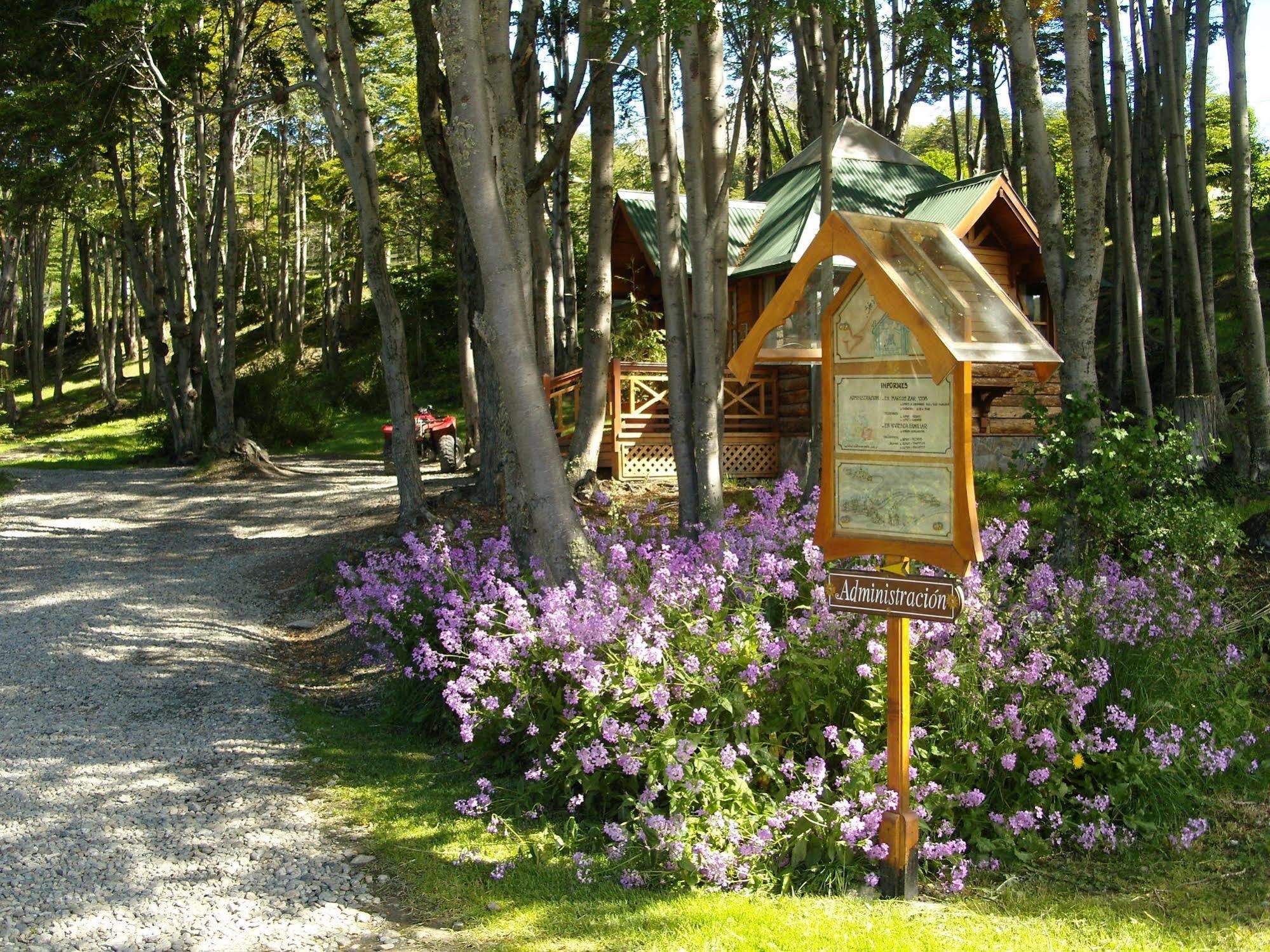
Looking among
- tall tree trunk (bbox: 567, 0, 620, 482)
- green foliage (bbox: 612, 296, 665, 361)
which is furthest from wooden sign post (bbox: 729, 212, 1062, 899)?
green foliage (bbox: 612, 296, 665, 361)

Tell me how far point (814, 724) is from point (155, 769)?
3803mm

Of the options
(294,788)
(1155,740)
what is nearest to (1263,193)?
(1155,740)

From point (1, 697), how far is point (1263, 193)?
113 ft

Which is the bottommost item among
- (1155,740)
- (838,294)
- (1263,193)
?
(1155,740)

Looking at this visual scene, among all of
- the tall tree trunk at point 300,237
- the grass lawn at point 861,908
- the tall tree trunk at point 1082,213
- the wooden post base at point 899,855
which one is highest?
the tall tree trunk at point 300,237

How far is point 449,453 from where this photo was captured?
20.9m

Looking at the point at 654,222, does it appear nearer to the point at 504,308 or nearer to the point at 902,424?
the point at 504,308

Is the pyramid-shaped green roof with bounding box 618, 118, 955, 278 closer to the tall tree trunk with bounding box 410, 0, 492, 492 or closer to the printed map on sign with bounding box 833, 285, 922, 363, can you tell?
the tall tree trunk with bounding box 410, 0, 492, 492

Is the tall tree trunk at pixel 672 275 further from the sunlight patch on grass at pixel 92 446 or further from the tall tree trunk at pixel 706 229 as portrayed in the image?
the sunlight patch on grass at pixel 92 446

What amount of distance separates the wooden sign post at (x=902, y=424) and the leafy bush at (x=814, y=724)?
413mm

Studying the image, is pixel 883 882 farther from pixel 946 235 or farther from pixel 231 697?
pixel 231 697

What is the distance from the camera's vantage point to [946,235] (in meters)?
5.29

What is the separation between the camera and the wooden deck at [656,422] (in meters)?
16.5

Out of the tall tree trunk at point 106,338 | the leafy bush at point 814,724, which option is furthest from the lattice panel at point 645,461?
the tall tree trunk at point 106,338
